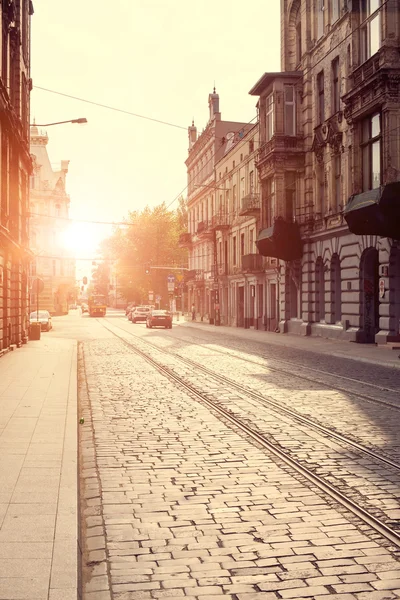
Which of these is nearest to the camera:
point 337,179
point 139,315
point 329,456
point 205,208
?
point 329,456

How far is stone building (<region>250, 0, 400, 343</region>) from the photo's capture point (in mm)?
23812

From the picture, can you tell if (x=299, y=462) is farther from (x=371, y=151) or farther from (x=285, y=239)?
(x=285, y=239)

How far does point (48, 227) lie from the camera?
292 ft

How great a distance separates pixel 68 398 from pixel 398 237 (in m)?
14.8

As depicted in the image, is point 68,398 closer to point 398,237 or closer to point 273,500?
point 273,500

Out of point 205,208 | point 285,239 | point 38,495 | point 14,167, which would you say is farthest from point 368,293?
point 205,208

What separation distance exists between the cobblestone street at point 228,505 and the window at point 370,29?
709 inches

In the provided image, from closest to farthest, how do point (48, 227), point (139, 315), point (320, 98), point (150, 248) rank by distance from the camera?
point (320, 98) → point (139, 315) → point (150, 248) → point (48, 227)

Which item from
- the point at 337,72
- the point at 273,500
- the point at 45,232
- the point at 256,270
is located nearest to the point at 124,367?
the point at 273,500

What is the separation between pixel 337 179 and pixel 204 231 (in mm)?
27214

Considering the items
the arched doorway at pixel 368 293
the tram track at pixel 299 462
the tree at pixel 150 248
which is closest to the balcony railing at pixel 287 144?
the arched doorway at pixel 368 293

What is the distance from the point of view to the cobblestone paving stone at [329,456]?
593cm

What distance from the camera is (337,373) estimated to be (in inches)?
656

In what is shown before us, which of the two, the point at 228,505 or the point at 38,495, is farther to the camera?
the point at 228,505
